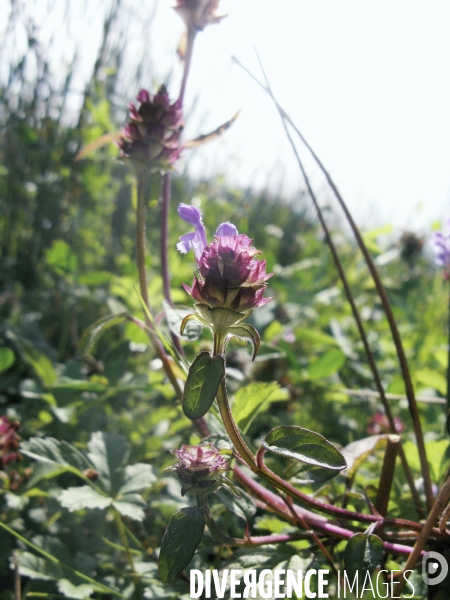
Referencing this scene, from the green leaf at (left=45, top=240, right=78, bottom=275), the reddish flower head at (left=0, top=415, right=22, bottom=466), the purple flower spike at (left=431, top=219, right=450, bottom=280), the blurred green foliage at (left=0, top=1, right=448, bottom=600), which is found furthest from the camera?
the green leaf at (left=45, top=240, right=78, bottom=275)

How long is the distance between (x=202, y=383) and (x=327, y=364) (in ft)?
2.99

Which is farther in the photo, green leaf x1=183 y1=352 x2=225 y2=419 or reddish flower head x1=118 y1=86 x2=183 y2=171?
reddish flower head x1=118 y1=86 x2=183 y2=171

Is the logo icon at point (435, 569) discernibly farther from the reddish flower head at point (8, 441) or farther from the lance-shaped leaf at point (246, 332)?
the reddish flower head at point (8, 441)

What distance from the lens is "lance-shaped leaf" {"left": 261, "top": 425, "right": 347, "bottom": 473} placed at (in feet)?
1.53

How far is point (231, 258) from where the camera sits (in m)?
0.47

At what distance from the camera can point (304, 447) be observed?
1.58 feet

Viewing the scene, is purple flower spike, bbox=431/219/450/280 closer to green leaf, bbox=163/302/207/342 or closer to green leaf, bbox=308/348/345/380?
green leaf, bbox=308/348/345/380

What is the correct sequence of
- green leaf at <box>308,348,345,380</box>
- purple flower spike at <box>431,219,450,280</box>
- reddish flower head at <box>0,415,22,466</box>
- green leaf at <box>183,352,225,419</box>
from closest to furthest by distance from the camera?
green leaf at <box>183,352,225,419</box>, reddish flower head at <box>0,415,22,466</box>, purple flower spike at <box>431,219,450,280</box>, green leaf at <box>308,348,345,380</box>

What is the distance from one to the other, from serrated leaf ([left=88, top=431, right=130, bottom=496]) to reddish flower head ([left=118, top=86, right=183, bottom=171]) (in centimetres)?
40

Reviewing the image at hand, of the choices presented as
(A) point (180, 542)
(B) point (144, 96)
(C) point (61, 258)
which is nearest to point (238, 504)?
(A) point (180, 542)

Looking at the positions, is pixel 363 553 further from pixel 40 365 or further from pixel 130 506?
pixel 40 365

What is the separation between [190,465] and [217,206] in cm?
211

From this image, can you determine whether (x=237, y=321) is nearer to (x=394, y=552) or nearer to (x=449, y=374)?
(x=394, y=552)

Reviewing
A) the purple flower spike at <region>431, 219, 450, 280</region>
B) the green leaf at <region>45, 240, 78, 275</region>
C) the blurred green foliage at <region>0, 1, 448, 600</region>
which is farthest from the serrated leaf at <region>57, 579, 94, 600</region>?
the green leaf at <region>45, 240, 78, 275</region>
